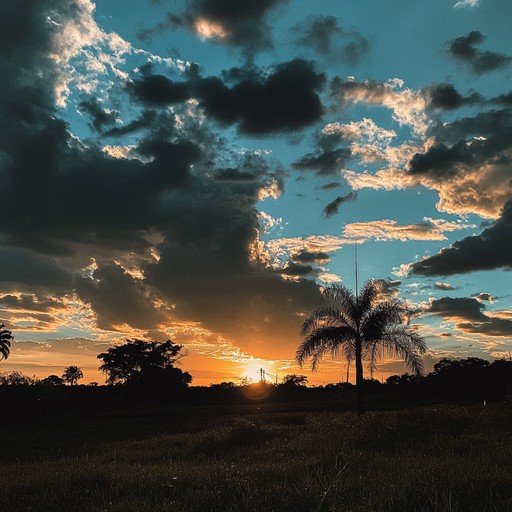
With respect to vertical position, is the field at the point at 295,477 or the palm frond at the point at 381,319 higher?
the palm frond at the point at 381,319

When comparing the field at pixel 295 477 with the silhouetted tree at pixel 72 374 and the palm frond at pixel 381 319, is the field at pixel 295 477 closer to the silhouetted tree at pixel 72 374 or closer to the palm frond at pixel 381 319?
the palm frond at pixel 381 319

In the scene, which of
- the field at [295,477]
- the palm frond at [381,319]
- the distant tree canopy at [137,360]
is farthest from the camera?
the distant tree canopy at [137,360]

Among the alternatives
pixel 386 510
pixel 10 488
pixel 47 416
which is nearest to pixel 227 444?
pixel 10 488

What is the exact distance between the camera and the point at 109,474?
1166 centimetres

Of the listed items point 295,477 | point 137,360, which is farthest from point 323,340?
point 137,360

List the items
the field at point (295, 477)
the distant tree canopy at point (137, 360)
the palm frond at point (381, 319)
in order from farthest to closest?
the distant tree canopy at point (137, 360)
the palm frond at point (381, 319)
the field at point (295, 477)

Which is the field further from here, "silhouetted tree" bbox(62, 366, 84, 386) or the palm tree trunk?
"silhouetted tree" bbox(62, 366, 84, 386)

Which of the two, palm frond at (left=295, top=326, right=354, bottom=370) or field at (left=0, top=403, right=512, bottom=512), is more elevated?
palm frond at (left=295, top=326, right=354, bottom=370)

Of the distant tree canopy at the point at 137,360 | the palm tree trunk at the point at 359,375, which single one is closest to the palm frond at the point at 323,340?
the palm tree trunk at the point at 359,375

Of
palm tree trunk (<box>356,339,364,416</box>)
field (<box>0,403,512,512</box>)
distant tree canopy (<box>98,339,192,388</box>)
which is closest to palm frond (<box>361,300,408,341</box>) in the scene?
palm tree trunk (<box>356,339,364,416</box>)

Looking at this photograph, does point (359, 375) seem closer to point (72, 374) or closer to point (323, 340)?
point (323, 340)

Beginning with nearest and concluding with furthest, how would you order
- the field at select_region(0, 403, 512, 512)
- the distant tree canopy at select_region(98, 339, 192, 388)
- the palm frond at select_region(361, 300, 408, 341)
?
the field at select_region(0, 403, 512, 512), the palm frond at select_region(361, 300, 408, 341), the distant tree canopy at select_region(98, 339, 192, 388)

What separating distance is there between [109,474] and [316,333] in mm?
22969

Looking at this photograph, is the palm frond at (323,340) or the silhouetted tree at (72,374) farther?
the silhouetted tree at (72,374)
